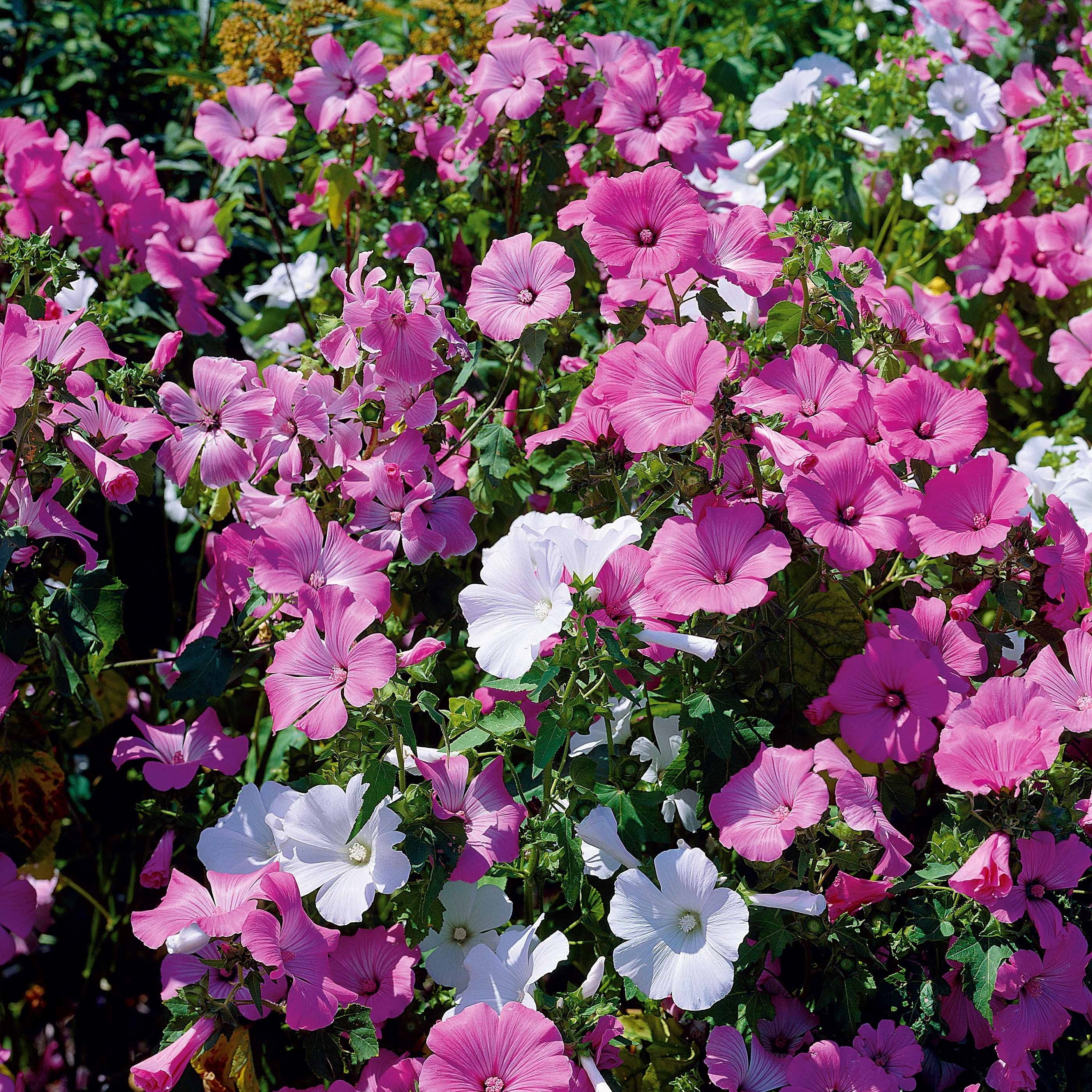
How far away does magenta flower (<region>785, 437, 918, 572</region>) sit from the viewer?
104 centimetres

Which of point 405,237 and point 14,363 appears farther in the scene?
point 405,237

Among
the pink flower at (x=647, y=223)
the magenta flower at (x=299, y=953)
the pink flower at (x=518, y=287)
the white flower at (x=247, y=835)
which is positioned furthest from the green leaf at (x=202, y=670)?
the pink flower at (x=647, y=223)

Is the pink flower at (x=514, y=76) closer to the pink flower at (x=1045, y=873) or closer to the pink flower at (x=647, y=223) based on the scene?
the pink flower at (x=647, y=223)

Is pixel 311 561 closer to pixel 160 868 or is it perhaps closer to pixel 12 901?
pixel 160 868

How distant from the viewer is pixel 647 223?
1161mm

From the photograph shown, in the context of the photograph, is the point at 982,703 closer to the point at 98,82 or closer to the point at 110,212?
the point at 110,212

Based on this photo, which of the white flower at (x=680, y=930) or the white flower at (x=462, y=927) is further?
the white flower at (x=462, y=927)

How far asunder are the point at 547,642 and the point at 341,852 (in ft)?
0.95

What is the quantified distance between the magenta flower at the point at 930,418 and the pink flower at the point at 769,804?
13.5 inches

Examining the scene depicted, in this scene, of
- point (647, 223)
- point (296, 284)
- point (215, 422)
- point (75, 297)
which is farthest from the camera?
point (296, 284)

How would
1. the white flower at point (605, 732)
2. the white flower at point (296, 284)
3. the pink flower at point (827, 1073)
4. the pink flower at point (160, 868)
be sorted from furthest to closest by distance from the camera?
the white flower at point (296, 284), the pink flower at point (160, 868), the white flower at point (605, 732), the pink flower at point (827, 1073)

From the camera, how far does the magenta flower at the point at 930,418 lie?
1138 mm

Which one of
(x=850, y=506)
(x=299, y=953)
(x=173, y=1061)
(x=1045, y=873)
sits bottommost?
(x=173, y=1061)

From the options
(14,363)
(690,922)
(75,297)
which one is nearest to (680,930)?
(690,922)
